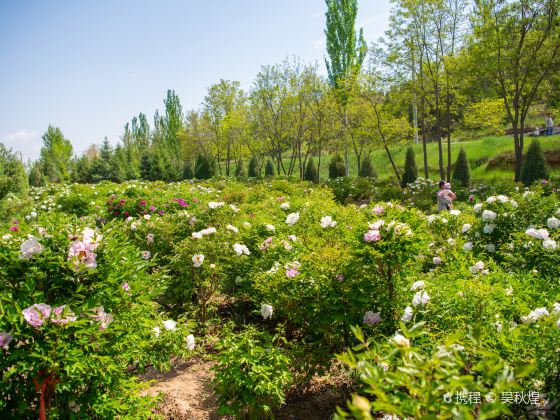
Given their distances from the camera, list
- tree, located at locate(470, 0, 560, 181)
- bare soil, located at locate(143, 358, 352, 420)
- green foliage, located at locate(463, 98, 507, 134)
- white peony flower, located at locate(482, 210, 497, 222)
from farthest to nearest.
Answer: green foliage, located at locate(463, 98, 507, 134) < tree, located at locate(470, 0, 560, 181) < white peony flower, located at locate(482, 210, 497, 222) < bare soil, located at locate(143, 358, 352, 420)

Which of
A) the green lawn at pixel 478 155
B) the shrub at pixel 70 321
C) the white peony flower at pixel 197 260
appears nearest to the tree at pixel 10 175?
the white peony flower at pixel 197 260

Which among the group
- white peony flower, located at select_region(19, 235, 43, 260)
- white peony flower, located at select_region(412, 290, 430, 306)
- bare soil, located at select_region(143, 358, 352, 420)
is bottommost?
bare soil, located at select_region(143, 358, 352, 420)

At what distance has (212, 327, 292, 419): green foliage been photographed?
2.50 meters

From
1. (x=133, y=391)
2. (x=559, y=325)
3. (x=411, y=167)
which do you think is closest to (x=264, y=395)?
(x=133, y=391)

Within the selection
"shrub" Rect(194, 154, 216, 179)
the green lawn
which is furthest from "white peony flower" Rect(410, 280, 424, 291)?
"shrub" Rect(194, 154, 216, 179)

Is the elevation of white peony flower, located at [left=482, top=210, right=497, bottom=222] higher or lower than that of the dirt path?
higher

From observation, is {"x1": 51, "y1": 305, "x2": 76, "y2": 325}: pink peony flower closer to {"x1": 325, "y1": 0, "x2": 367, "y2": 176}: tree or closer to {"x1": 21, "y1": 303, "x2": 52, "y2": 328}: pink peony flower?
{"x1": 21, "y1": 303, "x2": 52, "y2": 328}: pink peony flower

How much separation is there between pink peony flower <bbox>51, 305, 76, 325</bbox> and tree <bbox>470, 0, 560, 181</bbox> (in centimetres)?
1321

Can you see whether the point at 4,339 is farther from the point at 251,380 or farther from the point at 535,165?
the point at 535,165

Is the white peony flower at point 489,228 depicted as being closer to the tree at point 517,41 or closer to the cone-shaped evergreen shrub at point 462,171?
the tree at point 517,41

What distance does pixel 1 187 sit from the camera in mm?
10250

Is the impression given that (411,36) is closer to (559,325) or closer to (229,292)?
(229,292)

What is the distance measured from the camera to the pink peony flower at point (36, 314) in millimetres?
1798

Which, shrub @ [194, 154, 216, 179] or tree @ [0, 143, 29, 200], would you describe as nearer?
tree @ [0, 143, 29, 200]
